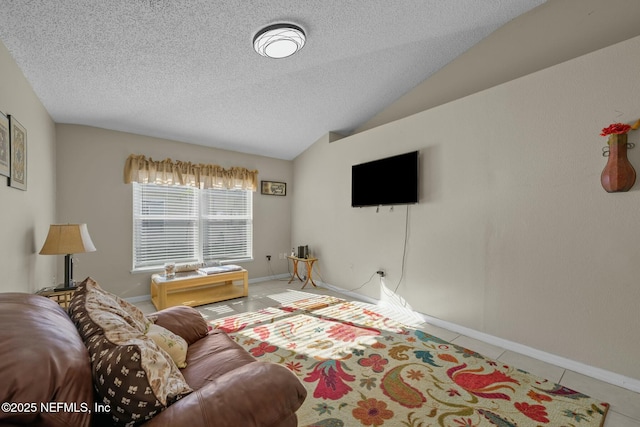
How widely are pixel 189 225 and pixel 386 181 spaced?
3.17m

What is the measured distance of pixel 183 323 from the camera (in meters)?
1.89

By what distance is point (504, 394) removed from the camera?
1.89m

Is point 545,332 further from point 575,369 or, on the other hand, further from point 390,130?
point 390,130

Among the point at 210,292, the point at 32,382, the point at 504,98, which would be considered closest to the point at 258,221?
the point at 210,292

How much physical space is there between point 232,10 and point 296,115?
1.90m

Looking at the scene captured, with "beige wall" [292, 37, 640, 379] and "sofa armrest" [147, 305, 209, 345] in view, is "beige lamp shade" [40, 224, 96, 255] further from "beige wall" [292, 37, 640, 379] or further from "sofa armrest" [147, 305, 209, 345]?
"beige wall" [292, 37, 640, 379]

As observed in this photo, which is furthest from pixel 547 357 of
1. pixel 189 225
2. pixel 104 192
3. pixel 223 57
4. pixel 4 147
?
pixel 104 192

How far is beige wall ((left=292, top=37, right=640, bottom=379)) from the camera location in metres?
2.03

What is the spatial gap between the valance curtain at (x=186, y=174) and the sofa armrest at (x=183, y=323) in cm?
261

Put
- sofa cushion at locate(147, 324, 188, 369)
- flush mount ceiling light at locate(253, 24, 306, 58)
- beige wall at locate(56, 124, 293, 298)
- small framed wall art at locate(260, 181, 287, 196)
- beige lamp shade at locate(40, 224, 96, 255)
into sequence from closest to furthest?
sofa cushion at locate(147, 324, 188, 369) < flush mount ceiling light at locate(253, 24, 306, 58) < beige lamp shade at locate(40, 224, 96, 255) < beige wall at locate(56, 124, 293, 298) < small framed wall art at locate(260, 181, 287, 196)

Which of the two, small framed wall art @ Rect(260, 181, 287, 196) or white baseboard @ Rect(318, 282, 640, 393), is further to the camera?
small framed wall art @ Rect(260, 181, 287, 196)

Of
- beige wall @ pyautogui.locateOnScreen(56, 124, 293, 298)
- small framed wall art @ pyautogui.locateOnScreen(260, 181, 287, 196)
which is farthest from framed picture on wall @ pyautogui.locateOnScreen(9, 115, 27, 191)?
small framed wall art @ pyautogui.locateOnScreen(260, 181, 287, 196)

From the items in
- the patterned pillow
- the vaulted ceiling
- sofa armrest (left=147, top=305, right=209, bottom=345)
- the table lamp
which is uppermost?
the vaulted ceiling

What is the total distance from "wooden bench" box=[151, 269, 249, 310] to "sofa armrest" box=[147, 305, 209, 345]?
167 cm
